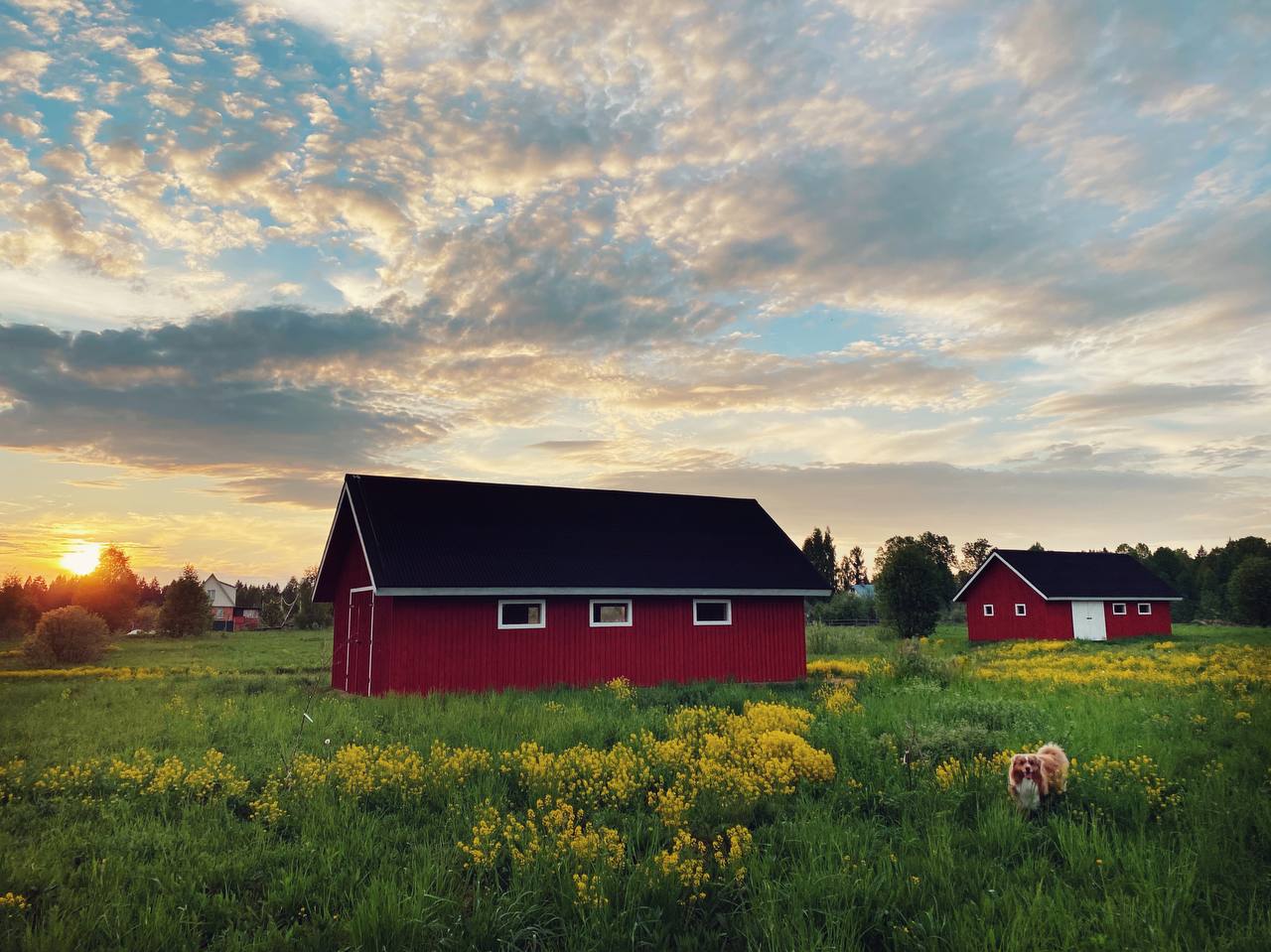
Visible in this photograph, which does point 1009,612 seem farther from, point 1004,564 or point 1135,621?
point 1135,621

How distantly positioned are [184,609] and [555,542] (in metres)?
51.1

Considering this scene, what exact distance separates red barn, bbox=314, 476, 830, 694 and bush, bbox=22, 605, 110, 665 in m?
21.4

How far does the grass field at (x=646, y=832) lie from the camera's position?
583 centimetres

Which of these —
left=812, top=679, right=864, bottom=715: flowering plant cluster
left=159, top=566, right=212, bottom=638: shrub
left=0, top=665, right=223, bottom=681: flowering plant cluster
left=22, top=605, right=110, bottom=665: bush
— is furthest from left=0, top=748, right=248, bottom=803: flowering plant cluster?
left=159, top=566, right=212, bottom=638: shrub

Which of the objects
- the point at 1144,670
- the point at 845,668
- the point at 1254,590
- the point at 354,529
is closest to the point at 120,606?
the point at 354,529

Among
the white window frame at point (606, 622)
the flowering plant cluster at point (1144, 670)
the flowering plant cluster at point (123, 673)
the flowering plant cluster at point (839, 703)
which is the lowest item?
the flowering plant cluster at point (123, 673)

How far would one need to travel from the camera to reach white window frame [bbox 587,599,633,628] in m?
22.3

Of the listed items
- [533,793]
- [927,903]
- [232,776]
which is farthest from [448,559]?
[927,903]

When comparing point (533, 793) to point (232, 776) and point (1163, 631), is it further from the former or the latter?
point (1163, 631)

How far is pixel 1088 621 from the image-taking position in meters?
42.4

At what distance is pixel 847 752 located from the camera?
10.4 meters

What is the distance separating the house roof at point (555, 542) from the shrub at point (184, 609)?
141 feet

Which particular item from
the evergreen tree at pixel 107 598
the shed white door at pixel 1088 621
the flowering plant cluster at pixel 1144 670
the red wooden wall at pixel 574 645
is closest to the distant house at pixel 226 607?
the evergreen tree at pixel 107 598

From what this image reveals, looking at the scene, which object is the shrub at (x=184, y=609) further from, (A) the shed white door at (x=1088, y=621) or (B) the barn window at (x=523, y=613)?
(A) the shed white door at (x=1088, y=621)
